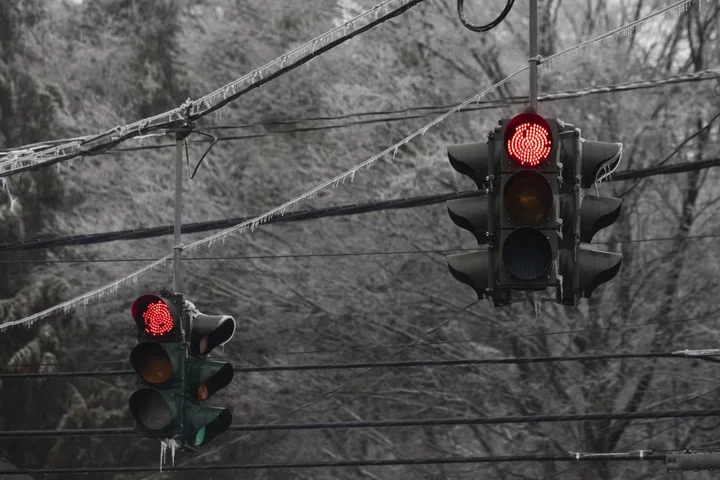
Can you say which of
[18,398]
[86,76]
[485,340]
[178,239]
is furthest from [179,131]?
[18,398]

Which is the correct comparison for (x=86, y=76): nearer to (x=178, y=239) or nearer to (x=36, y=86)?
(x=36, y=86)

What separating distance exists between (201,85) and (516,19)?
5.26m

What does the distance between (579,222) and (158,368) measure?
285 centimetres

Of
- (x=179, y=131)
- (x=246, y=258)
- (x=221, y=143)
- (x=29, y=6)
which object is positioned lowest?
(x=179, y=131)

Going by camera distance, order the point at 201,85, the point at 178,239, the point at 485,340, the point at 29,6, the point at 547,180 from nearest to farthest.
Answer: the point at 547,180
the point at 178,239
the point at 485,340
the point at 201,85
the point at 29,6

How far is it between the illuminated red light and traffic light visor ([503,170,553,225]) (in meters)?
2.79

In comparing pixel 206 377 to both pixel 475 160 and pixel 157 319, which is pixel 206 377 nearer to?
pixel 157 319

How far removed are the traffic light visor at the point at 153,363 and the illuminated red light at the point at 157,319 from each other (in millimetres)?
77

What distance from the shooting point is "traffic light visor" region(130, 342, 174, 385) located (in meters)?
8.40

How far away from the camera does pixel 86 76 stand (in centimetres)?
2459

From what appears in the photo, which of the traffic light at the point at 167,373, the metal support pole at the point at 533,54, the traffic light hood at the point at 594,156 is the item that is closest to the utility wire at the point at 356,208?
the traffic light at the point at 167,373

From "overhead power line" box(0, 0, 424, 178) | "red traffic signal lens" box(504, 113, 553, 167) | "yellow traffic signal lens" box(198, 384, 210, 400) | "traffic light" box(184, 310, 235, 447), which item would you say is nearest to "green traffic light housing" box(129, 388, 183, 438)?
"traffic light" box(184, 310, 235, 447)

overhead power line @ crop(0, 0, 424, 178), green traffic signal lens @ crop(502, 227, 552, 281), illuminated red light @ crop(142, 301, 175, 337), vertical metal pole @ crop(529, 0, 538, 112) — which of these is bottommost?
green traffic signal lens @ crop(502, 227, 552, 281)

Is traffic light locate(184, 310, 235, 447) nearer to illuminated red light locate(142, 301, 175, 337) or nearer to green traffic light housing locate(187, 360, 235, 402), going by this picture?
green traffic light housing locate(187, 360, 235, 402)
